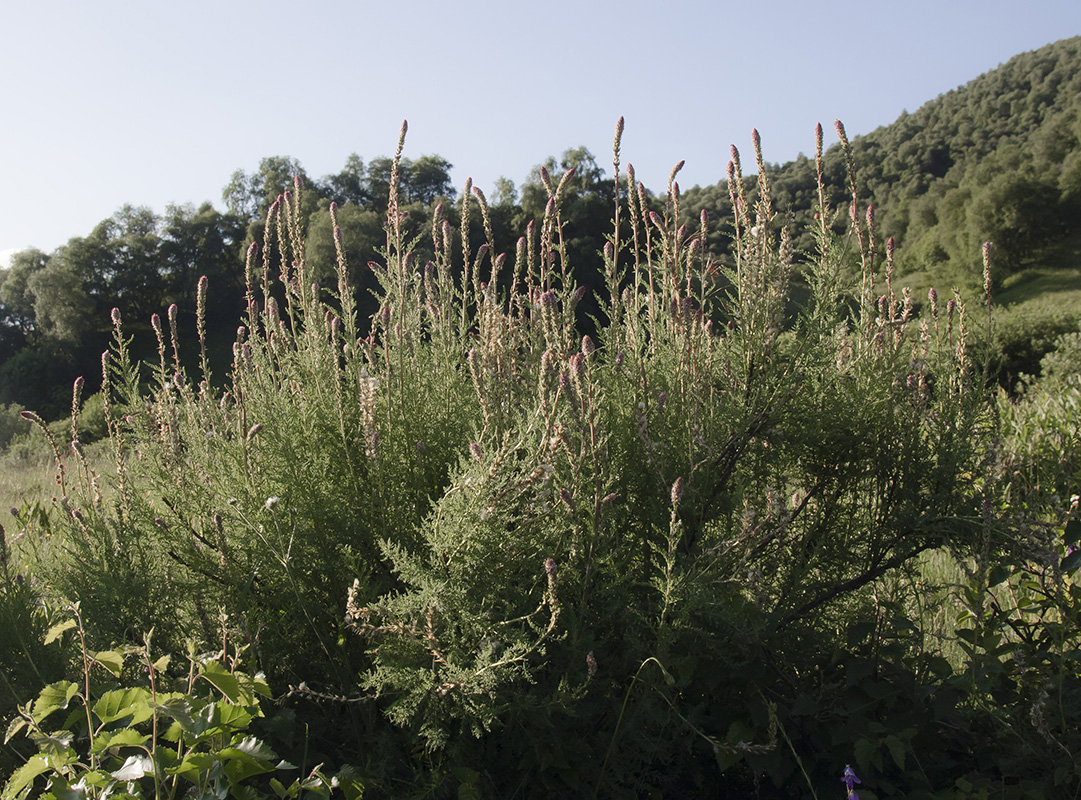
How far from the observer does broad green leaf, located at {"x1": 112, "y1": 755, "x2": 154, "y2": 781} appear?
1.30 metres

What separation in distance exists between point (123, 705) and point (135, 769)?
0.20 metres

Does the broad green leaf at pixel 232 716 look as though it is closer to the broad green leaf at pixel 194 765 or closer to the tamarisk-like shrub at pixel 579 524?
the broad green leaf at pixel 194 765

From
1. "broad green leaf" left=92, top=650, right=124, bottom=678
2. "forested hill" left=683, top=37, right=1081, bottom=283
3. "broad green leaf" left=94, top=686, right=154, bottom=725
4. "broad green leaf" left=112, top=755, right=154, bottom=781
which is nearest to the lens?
"broad green leaf" left=112, top=755, right=154, bottom=781

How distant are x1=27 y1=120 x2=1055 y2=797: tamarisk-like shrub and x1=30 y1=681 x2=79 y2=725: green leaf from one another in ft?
1.19

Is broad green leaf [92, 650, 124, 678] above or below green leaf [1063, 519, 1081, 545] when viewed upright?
above

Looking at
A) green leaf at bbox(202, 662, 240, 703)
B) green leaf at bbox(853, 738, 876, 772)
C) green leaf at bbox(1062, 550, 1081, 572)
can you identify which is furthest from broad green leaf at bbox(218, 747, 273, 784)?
green leaf at bbox(1062, 550, 1081, 572)

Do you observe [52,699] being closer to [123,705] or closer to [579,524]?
[123,705]

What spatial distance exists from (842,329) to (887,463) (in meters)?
0.54

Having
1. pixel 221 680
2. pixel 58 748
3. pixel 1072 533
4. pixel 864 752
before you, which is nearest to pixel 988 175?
pixel 1072 533

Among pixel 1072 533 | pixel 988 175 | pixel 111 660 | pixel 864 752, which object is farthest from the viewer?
pixel 988 175

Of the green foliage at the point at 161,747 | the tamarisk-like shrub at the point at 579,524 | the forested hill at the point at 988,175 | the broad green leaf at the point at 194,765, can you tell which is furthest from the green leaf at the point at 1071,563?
the forested hill at the point at 988,175

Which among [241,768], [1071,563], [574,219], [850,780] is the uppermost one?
[574,219]

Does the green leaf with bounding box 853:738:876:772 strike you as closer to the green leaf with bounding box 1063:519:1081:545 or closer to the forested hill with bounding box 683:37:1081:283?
the green leaf with bounding box 1063:519:1081:545

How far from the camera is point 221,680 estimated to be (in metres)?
1.45
